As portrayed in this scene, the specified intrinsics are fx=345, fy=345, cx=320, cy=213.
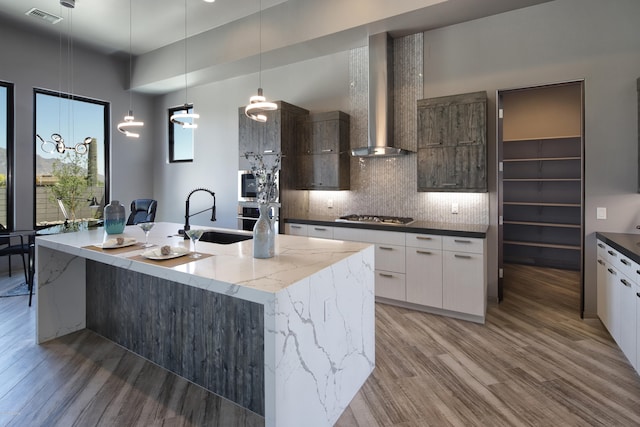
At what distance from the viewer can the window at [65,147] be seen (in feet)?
17.6

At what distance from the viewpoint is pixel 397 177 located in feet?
14.3

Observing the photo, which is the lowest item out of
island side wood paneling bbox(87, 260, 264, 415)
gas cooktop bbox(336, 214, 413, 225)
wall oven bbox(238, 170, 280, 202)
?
island side wood paneling bbox(87, 260, 264, 415)

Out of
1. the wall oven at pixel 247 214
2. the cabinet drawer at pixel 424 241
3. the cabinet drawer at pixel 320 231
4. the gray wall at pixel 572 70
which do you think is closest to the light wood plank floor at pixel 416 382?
the cabinet drawer at pixel 424 241

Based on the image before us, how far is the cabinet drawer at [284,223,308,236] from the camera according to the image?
14.3 feet

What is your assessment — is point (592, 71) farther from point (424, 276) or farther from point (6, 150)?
point (6, 150)

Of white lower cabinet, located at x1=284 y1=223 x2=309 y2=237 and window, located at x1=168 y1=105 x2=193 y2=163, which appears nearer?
white lower cabinet, located at x1=284 y1=223 x2=309 y2=237

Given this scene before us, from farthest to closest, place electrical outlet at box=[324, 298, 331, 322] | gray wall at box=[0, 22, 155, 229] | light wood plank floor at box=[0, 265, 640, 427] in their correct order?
gray wall at box=[0, 22, 155, 229] → light wood plank floor at box=[0, 265, 640, 427] → electrical outlet at box=[324, 298, 331, 322]

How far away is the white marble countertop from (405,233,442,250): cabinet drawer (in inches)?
54.4

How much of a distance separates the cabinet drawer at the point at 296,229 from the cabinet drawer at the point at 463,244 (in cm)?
171

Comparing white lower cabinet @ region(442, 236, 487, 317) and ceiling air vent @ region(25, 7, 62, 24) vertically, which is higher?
ceiling air vent @ region(25, 7, 62, 24)

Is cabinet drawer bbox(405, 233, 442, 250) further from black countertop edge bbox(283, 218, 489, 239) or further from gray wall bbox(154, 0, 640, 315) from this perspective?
gray wall bbox(154, 0, 640, 315)

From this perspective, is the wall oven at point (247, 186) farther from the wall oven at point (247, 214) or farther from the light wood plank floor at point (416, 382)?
the light wood plank floor at point (416, 382)

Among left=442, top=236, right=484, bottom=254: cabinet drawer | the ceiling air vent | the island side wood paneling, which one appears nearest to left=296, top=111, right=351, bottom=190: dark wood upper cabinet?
left=442, top=236, right=484, bottom=254: cabinet drawer

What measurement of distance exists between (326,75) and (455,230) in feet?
9.28
